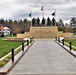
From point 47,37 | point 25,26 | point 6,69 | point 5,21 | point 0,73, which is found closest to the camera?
point 0,73

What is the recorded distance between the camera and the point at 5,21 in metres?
148

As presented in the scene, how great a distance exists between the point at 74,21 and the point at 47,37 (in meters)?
80.2

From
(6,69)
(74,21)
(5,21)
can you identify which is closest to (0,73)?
(6,69)

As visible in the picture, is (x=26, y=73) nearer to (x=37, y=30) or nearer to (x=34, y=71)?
(x=34, y=71)

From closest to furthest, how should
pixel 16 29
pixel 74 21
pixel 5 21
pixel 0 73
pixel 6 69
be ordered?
pixel 0 73, pixel 6 69, pixel 16 29, pixel 74 21, pixel 5 21

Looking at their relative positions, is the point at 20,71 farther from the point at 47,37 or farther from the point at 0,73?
the point at 47,37

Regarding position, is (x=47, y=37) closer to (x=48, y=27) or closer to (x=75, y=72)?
(x=48, y=27)

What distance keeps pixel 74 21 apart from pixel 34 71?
11941 centimetres

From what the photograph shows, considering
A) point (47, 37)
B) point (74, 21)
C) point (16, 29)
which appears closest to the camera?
point (47, 37)

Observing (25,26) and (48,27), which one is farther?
(25,26)

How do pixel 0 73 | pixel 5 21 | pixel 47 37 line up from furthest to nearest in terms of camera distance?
pixel 5 21 < pixel 47 37 < pixel 0 73

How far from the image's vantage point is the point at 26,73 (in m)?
9.16

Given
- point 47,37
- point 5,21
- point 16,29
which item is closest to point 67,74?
point 47,37

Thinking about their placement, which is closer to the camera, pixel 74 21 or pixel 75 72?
pixel 75 72
